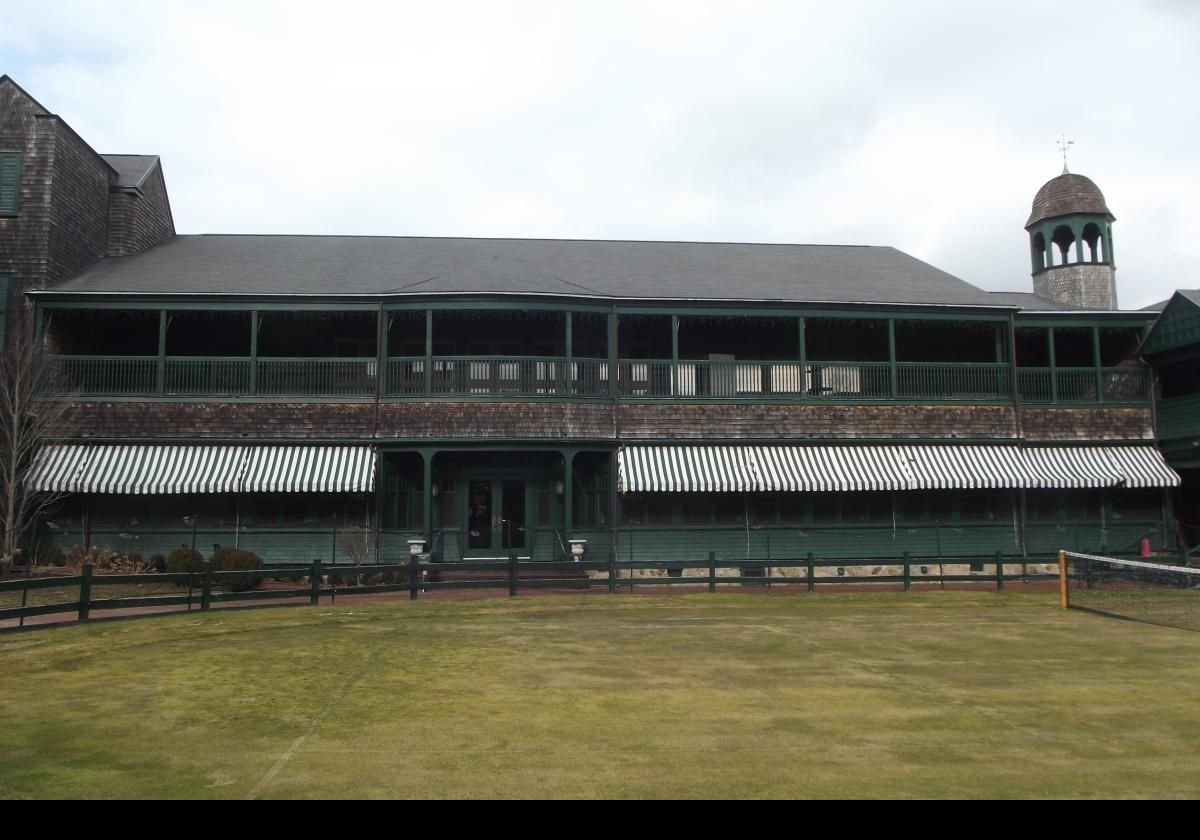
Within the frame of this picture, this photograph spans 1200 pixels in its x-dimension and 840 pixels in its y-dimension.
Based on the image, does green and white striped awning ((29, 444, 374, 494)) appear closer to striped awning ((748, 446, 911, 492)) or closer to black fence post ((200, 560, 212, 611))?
black fence post ((200, 560, 212, 611))

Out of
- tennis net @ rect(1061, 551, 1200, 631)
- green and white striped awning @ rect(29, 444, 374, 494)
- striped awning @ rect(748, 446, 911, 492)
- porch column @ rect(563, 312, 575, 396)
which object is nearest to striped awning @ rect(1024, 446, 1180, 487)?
striped awning @ rect(748, 446, 911, 492)

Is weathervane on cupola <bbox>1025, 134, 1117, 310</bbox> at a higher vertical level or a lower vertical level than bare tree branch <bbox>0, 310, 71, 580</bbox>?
higher

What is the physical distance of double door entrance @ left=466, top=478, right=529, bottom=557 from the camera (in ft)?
82.9

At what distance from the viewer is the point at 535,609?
18469 mm

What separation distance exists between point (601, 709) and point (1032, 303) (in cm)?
2535

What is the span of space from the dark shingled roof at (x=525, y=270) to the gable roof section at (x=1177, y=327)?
4.59 metres

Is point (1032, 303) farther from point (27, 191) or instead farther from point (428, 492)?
point (27, 191)

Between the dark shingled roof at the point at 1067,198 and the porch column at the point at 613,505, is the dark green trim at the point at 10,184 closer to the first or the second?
the porch column at the point at 613,505

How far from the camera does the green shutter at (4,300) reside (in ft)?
80.1

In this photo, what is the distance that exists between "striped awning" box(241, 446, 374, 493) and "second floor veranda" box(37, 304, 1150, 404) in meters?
1.48

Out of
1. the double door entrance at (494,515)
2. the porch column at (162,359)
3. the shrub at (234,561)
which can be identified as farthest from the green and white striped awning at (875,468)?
the porch column at (162,359)

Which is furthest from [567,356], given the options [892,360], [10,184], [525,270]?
[10,184]

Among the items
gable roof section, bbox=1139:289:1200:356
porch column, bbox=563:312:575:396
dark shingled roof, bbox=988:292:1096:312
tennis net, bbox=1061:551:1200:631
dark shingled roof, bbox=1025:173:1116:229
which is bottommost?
tennis net, bbox=1061:551:1200:631

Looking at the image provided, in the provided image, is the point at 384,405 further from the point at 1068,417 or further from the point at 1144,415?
the point at 1144,415
